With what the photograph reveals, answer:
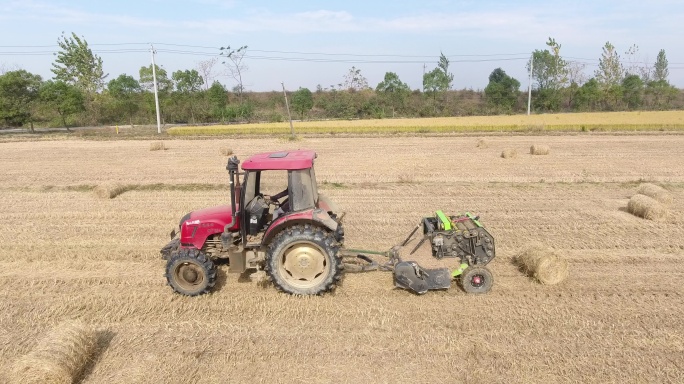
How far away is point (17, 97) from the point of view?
1340 inches

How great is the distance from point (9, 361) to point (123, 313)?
125 cm

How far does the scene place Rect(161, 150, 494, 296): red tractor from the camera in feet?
19.0

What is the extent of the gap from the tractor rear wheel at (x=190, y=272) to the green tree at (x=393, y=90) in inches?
1849

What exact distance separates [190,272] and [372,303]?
7.90 ft

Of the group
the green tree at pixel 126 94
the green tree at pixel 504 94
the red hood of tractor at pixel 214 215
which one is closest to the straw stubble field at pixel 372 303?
the red hood of tractor at pixel 214 215

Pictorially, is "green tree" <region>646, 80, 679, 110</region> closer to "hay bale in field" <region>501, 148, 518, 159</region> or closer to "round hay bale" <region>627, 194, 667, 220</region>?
"hay bale in field" <region>501, 148, 518, 159</region>

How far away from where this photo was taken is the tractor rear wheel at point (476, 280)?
19.9 ft

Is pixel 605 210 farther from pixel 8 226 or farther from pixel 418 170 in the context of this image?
pixel 8 226

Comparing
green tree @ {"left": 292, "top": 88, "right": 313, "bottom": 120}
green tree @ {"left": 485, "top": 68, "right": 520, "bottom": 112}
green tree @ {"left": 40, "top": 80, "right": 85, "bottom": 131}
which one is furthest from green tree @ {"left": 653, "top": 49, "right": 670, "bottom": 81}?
green tree @ {"left": 40, "top": 80, "right": 85, "bottom": 131}

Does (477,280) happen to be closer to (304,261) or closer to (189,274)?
(304,261)

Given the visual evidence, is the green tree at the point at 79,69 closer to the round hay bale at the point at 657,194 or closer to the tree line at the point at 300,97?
the tree line at the point at 300,97

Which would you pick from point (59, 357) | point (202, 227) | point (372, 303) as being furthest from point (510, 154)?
point (59, 357)

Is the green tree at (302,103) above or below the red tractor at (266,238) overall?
above

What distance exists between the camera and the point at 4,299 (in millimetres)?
6199
